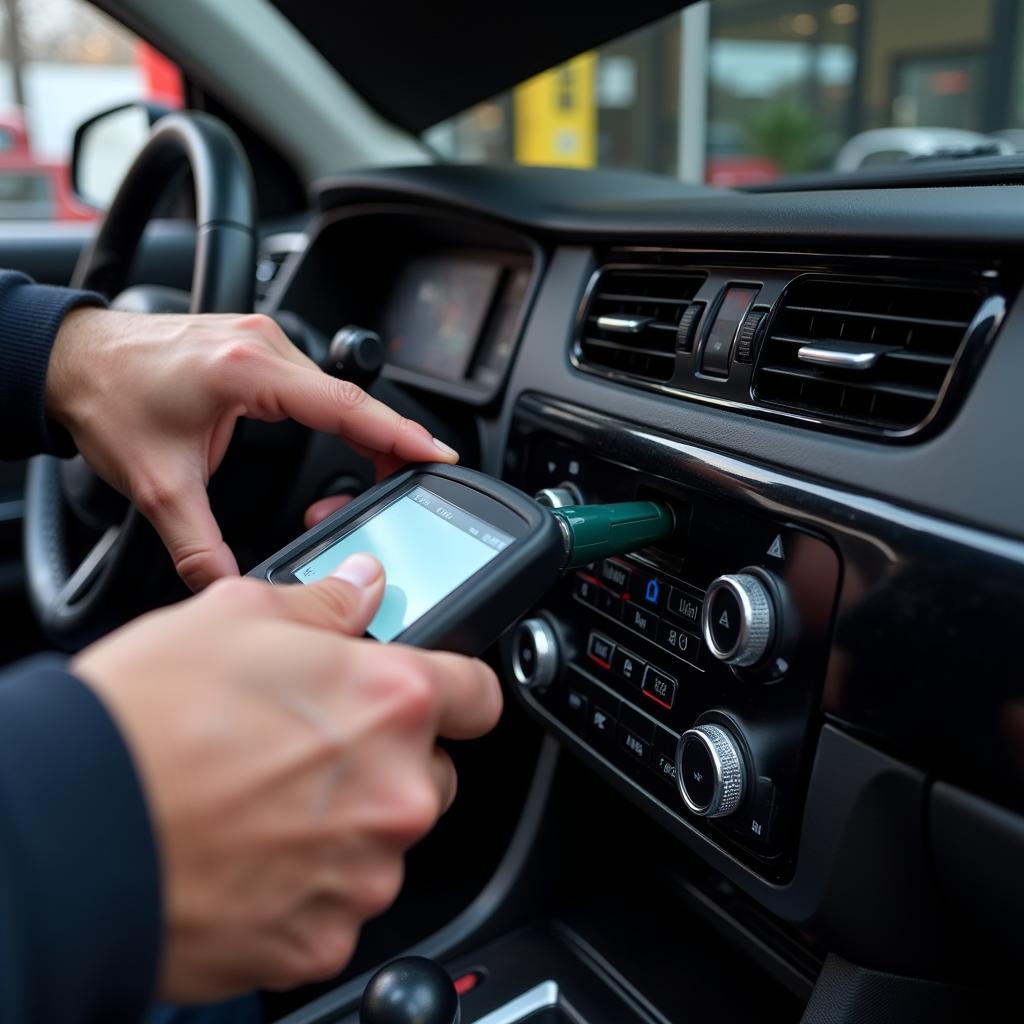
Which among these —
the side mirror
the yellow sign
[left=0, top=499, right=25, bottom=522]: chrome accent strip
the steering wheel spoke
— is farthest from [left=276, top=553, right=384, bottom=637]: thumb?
the yellow sign

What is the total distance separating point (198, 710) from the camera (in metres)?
0.39

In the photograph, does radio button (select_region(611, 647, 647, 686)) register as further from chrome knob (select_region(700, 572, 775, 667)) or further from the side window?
the side window

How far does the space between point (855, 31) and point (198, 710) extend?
6.39m

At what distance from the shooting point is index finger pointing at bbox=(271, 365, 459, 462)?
712 millimetres

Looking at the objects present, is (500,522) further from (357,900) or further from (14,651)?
(14,651)

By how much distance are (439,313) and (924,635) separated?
0.82 m

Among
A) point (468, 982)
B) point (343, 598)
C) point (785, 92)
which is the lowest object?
point (468, 982)

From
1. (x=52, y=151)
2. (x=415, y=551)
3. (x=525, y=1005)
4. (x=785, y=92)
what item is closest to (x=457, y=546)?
(x=415, y=551)

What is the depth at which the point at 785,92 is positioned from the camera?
237 inches

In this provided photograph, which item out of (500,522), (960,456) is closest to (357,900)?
(500,522)

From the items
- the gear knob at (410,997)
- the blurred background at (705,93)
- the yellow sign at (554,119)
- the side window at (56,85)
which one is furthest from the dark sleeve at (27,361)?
the yellow sign at (554,119)

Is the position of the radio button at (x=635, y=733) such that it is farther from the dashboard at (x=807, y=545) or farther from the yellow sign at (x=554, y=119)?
the yellow sign at (x=554, y=119)

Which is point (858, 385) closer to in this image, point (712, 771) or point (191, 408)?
point (712, 771)

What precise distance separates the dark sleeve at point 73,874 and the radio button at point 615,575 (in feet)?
1.56
